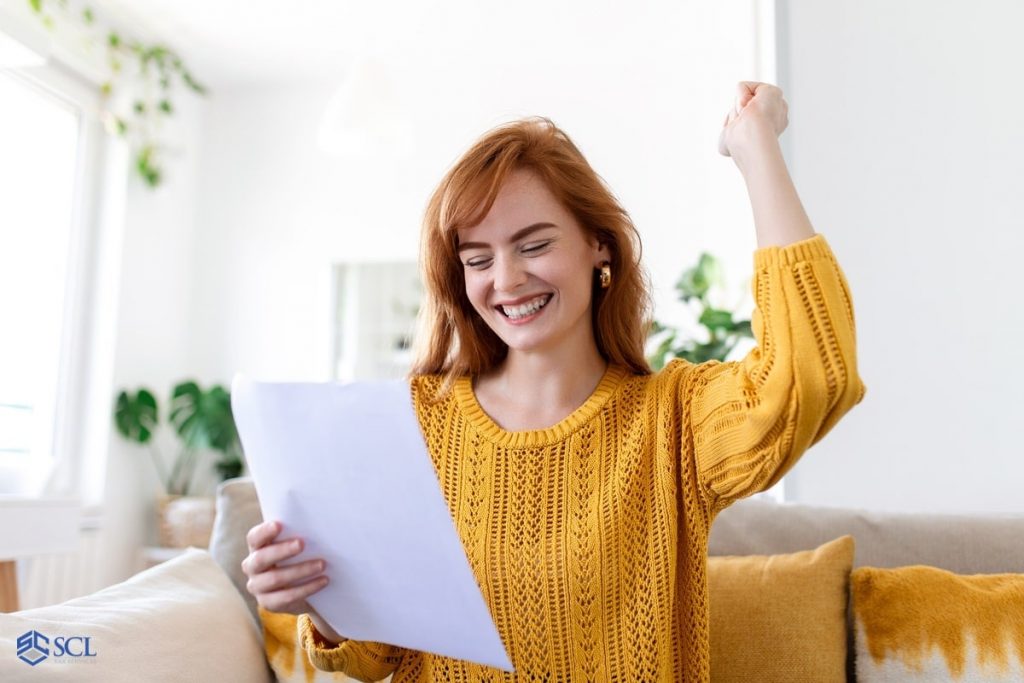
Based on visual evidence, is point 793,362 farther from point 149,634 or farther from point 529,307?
point 149,634

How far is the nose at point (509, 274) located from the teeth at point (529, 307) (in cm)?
3

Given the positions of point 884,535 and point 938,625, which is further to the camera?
point 884,535

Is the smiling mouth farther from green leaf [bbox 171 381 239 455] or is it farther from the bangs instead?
green leaf [bbox 171 381 239 455]

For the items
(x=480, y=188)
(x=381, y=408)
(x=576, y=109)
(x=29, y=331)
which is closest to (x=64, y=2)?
(x=29, y=331)

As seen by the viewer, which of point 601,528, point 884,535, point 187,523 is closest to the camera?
point 601,528

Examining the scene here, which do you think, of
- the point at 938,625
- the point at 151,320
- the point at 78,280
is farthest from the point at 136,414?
the point at 938,625

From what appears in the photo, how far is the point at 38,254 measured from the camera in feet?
11.6

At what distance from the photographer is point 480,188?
3.79ft

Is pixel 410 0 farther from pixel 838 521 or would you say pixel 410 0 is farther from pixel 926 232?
pixel 838 521

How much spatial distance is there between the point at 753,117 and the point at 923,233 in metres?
1.02

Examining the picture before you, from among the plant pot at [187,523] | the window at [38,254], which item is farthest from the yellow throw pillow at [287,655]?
the plant pot at [187,523]

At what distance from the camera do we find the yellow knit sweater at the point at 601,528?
108 centimetres

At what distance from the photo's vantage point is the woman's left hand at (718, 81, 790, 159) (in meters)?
0.99

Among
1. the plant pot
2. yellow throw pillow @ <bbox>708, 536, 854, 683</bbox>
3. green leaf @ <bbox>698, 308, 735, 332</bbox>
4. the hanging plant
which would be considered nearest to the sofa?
yellow throw pillow @ <bbox>708, 536, 854, 683</bbox>
